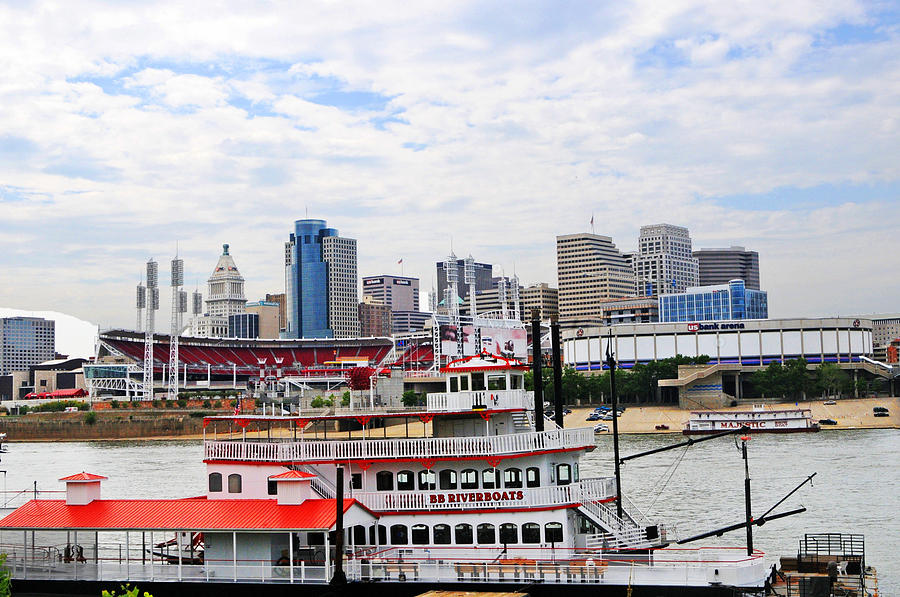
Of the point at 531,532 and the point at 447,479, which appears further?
the point at 447,479

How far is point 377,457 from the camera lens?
115 feet

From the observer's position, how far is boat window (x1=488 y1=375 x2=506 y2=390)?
36562 millimetres

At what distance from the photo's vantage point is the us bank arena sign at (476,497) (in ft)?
112

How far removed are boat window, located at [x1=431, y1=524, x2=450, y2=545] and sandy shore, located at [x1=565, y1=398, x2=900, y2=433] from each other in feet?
336

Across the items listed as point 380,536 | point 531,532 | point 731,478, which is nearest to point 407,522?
point 380,536

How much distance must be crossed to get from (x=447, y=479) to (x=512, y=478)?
2.11 metres

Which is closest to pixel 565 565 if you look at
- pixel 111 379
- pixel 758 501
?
pixel 758 501

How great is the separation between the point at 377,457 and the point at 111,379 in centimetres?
17284

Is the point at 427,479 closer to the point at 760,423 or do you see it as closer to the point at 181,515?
the point at 181,515

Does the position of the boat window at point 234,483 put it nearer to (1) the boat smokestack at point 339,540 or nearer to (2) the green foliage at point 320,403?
(1) the boat smokestack at point 339,540

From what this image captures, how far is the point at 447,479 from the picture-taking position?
35.3 metres

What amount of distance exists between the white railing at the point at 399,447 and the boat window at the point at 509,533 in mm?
2249

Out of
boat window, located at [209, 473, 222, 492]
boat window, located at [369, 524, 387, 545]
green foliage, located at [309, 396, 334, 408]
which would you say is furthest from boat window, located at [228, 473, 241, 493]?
green foliage, located at [309, 396, 334, 408]

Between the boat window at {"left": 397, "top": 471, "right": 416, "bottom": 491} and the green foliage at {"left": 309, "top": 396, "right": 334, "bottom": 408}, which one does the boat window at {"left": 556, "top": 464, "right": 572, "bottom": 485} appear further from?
the green foliage at {"left": 309, "top": 396, "right": 334, "bottom": 408}
